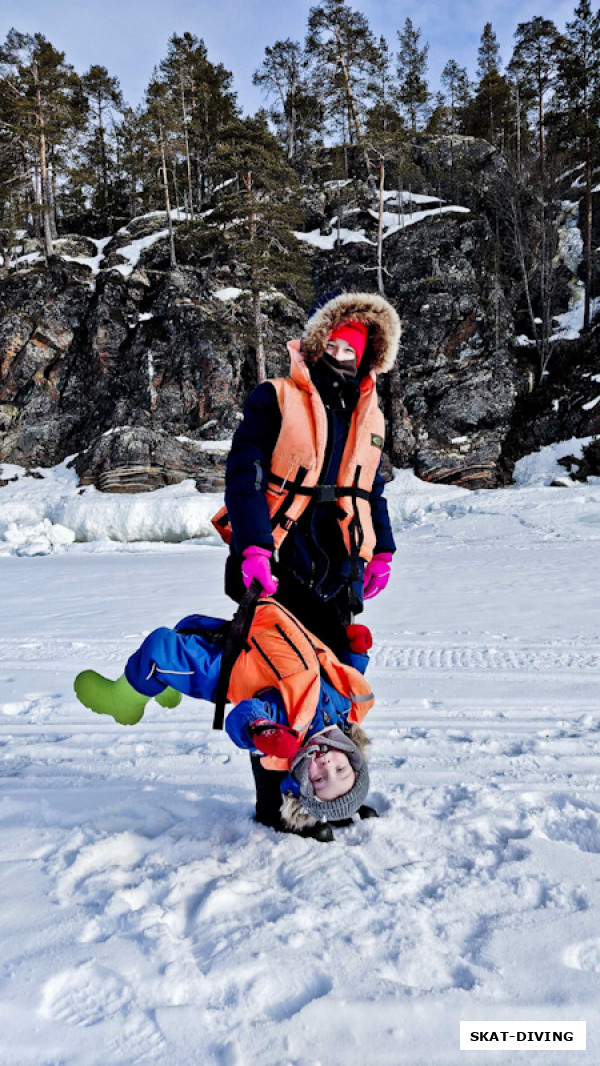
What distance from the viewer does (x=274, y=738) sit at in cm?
181

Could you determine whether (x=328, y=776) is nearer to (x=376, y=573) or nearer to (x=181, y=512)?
(x=376, y=573)

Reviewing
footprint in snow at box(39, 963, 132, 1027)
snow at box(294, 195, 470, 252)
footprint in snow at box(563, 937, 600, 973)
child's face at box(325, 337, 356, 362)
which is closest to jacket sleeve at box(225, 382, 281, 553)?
child's face at box(325, 337, 356, 362)

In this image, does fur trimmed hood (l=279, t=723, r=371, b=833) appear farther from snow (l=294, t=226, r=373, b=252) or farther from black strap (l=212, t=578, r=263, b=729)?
snow (l=294, t=226, r=373, b=252)

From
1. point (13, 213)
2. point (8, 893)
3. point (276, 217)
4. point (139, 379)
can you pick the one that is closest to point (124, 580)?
point (8, 893)

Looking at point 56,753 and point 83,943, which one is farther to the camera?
point 56,753

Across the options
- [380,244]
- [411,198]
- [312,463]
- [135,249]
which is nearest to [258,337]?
[380,244]

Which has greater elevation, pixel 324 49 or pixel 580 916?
pixel 324 49

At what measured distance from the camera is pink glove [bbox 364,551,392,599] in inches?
97.7

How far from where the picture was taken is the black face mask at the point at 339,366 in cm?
229

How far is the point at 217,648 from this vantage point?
6.89 ft

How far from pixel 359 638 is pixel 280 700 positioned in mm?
479

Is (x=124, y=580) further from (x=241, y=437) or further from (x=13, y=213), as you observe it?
(x=13, y=213)

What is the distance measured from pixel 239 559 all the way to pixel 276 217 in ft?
72.1

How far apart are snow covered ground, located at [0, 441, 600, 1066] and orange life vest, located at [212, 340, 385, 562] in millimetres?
1096
